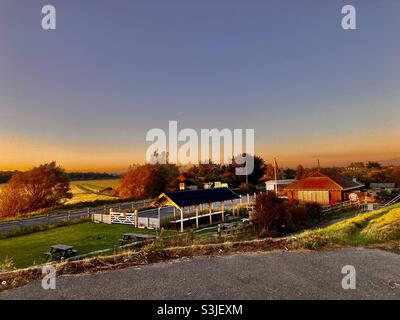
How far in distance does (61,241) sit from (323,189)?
98.3 ft

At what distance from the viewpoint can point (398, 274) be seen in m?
7.15

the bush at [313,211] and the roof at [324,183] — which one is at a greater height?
the roof at [324,183]

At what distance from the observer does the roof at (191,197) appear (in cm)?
2344

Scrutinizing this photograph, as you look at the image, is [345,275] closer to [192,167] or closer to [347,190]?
[347,190]

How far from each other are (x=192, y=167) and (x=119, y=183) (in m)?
20.9

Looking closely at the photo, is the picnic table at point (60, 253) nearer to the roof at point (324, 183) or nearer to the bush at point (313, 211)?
the bush at point (313, 211)

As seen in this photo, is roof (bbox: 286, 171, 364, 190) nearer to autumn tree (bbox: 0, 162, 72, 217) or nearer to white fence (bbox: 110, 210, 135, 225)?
white fence (bbox: 110, 210, 135, 225)

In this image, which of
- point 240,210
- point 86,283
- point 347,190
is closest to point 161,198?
point 240,210

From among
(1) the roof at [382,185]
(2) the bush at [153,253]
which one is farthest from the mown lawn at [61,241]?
(1) the roof at [382,185]

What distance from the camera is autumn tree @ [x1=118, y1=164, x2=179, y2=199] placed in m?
55.3

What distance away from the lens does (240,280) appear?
6770mm

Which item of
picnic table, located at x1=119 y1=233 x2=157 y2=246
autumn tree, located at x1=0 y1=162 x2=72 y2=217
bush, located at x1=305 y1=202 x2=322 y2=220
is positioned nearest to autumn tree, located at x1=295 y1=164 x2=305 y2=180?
bush, located at x1=305 y1=202 x2=322 y2=220

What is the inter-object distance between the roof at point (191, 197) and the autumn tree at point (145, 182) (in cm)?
2756

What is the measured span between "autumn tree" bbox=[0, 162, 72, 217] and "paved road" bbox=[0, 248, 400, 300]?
38.9 metres
